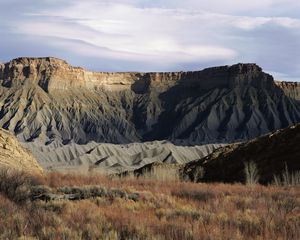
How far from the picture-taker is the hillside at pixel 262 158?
34281mm

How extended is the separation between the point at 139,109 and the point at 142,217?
18706 centimetres

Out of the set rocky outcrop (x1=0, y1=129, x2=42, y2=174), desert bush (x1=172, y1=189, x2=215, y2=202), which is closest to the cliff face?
rocky outcrop (x1=0, y1=129, x2=42, y2=174)

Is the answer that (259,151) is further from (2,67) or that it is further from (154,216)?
(2,67)

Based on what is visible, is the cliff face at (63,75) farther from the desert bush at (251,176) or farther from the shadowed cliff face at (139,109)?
the desert bush at (251,176)

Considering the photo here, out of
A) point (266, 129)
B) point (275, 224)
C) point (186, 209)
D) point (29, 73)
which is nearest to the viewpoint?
point (275, 224)

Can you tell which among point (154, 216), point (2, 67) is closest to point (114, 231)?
point (154, 216)

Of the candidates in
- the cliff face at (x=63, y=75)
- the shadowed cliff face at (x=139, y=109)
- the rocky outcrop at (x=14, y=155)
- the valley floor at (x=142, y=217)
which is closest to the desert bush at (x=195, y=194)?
the valley floor at (x=142, y=217)

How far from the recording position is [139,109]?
198 m

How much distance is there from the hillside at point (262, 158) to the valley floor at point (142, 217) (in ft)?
63.1

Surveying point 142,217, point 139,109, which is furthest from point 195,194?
point 139,109

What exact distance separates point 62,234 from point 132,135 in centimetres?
17854

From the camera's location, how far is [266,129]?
16562cm

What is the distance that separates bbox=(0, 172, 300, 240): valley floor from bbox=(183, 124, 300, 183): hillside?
1924 cm

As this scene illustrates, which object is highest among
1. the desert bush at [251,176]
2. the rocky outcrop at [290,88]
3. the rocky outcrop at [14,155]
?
the rocky outcrop at [290,88]
